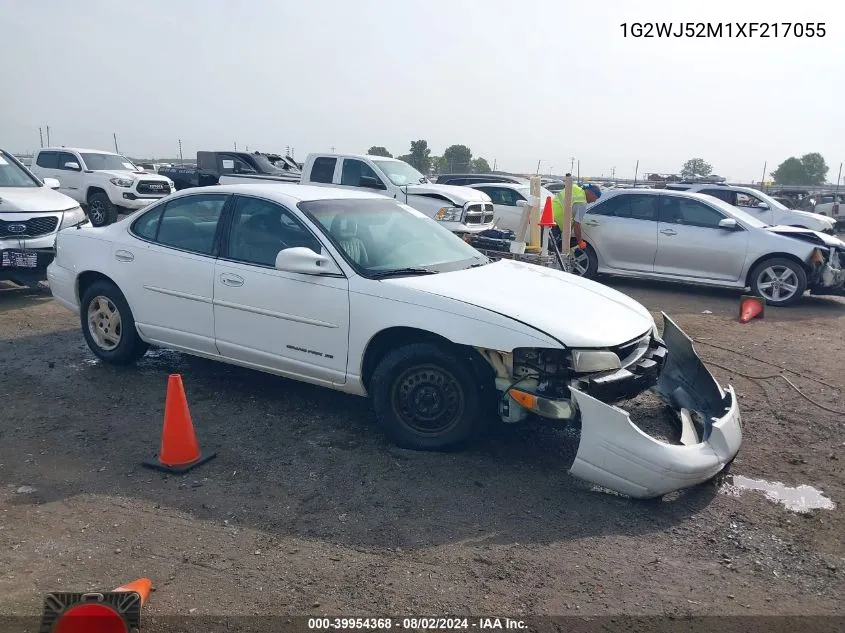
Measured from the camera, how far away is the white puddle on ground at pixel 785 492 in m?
4.26

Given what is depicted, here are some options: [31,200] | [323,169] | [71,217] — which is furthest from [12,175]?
[323,169]

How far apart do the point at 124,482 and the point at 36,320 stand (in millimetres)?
4835

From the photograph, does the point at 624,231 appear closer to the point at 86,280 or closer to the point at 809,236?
the point at 809,236

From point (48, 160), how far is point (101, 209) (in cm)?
191

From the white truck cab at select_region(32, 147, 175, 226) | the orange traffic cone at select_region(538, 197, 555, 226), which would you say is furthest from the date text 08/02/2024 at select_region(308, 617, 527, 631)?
the white truck cab at select_region(32, 147, 175, 226)

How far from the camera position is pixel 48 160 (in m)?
17.6

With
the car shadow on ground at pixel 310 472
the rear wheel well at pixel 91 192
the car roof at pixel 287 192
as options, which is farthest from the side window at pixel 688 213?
the rear wheel well at pixel 91 192

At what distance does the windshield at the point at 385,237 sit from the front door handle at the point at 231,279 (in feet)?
2.27

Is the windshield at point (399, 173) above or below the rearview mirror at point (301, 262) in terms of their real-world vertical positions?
above

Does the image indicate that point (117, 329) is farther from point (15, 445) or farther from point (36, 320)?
point (36, 320)

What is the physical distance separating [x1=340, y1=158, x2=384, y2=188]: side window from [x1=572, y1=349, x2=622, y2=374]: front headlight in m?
9.69

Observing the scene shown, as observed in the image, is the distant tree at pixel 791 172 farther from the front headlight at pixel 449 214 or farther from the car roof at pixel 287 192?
the car roof at pixel 287 192

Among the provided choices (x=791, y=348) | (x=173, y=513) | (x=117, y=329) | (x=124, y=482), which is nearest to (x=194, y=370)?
(x=117, y=329)

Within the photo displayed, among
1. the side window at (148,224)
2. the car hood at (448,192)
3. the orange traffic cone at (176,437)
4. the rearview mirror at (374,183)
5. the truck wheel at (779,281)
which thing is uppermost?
the rearview mirror at (374,183)
